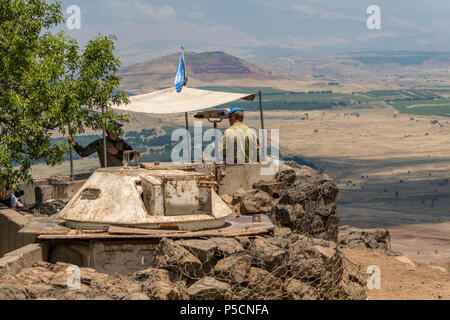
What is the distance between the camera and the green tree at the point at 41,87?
1688 centimetres

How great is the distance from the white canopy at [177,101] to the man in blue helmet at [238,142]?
3.97ft

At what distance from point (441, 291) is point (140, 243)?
5481 mm

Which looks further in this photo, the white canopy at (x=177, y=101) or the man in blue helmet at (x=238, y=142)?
the white canopy at (x=177, y=101)

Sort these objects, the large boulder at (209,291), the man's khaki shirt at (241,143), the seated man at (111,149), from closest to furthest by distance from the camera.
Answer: the large boulder at (209,291), the seated man at (111,149), the man's khaki shirt at (241,143)

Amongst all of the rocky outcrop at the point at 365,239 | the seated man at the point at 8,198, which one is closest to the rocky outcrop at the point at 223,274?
the seated man at the point at 8,198

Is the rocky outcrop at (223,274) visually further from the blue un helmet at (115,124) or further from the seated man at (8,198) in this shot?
the blue un helmet at (115,124)

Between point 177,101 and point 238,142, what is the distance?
332 cm

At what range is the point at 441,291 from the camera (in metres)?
12.8

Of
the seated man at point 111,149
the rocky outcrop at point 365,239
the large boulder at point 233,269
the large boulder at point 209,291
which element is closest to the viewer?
the large boulder at point 209,291

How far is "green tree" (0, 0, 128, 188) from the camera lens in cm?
1688

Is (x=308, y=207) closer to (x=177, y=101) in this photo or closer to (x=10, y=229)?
(x=10, y=229)

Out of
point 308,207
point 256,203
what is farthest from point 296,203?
point 256,203
